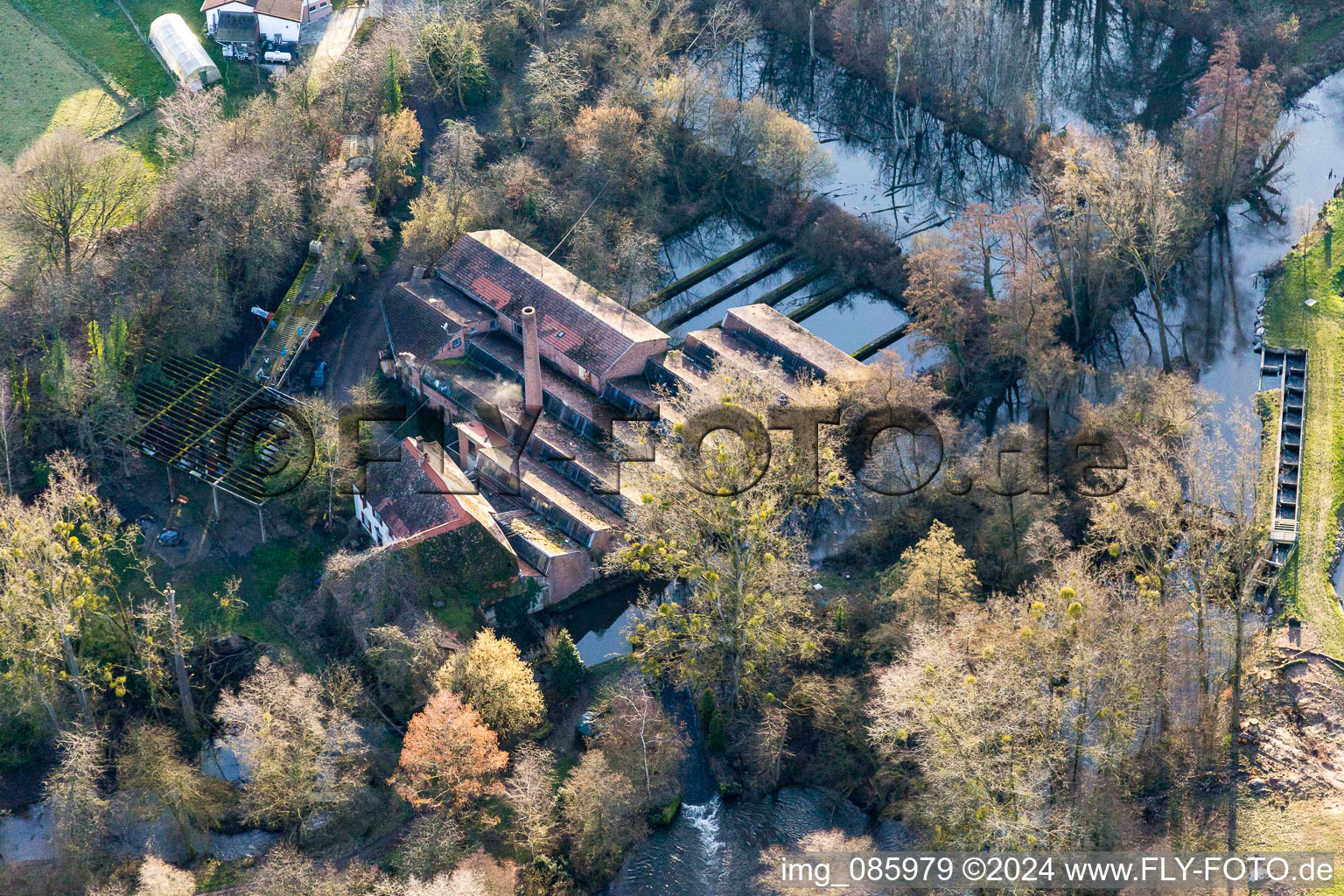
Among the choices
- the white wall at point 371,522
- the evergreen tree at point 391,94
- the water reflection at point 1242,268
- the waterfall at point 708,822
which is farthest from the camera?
the evergreen tree at point 391,94

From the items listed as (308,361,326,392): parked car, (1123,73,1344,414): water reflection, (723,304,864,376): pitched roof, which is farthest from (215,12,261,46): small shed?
(1123,73,1344,414): water reflection

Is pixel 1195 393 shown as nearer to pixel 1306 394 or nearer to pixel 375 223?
pixel 1306 394

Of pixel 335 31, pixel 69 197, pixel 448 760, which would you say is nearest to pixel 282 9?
pixel 335 31

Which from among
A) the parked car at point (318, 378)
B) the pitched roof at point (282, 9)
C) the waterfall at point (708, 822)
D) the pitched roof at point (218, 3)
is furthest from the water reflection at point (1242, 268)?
the pitched roof at point (218, 3)

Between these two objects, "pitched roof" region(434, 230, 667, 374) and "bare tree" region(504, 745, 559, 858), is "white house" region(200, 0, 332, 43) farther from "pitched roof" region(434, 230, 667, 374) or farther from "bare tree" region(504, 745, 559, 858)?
"bare tree" region(504, 745, 559, 858)

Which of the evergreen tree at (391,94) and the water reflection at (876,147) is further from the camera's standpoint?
the water reflection at (876,147)

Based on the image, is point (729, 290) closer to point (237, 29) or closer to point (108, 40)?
point (237, 29)

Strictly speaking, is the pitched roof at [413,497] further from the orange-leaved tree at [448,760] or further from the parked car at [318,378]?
the orange-leaved tree at [448,760]
